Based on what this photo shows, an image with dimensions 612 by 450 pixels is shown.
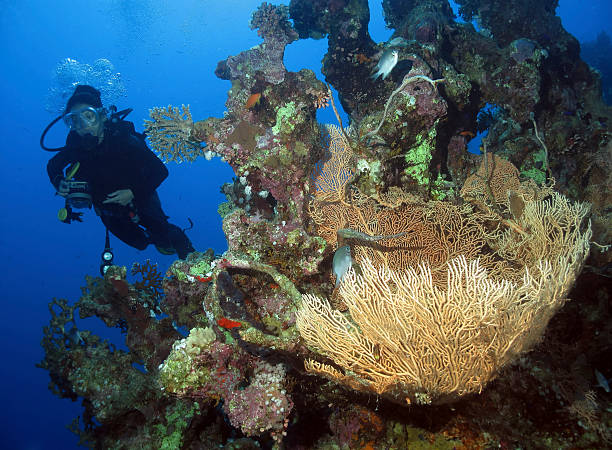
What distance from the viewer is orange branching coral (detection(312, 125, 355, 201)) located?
451 cm

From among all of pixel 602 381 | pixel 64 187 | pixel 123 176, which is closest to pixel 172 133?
pixel 123 176

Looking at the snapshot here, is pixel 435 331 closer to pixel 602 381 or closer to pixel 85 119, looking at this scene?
pixel 602 381

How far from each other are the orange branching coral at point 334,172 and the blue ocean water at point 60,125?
156ft

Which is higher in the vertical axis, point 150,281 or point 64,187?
point 64,187

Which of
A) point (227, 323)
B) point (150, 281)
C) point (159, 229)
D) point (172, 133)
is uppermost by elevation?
point (172, 133)

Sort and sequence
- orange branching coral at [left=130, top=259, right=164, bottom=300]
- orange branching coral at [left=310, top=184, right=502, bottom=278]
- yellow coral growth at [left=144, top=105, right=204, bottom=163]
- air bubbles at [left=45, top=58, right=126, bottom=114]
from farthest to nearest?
1. air bubbles at [left=45, top=58, right=126, bottom=114]
2. yellow coral growth at [left=144, top=105, right=204, bottom=163]
3. orange branching coral at [left=130, top=259, right=164, bottom=300]
4. orange branching coral at [left=310, top=184, right=502, bottom=278]

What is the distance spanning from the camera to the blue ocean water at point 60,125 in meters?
42.9

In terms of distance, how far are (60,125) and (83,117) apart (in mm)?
102596

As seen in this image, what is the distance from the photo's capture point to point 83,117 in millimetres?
5918

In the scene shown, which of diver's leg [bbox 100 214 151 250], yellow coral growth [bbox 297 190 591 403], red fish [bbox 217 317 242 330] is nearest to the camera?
yellow coral growth [bbox 297 190 591 403]

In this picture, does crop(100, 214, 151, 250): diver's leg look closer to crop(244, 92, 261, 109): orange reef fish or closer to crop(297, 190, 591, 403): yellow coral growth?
crop(244, 92, 261, 109): orange reef fish

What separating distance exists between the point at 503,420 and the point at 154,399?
12.5 ft

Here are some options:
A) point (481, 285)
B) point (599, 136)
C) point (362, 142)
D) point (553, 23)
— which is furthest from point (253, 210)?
point (553, 23)

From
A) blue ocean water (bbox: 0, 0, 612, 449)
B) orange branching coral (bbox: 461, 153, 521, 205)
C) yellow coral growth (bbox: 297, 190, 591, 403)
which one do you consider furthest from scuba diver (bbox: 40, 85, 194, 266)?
blue ocean water (bbox: 0, 0, 612, 449)
